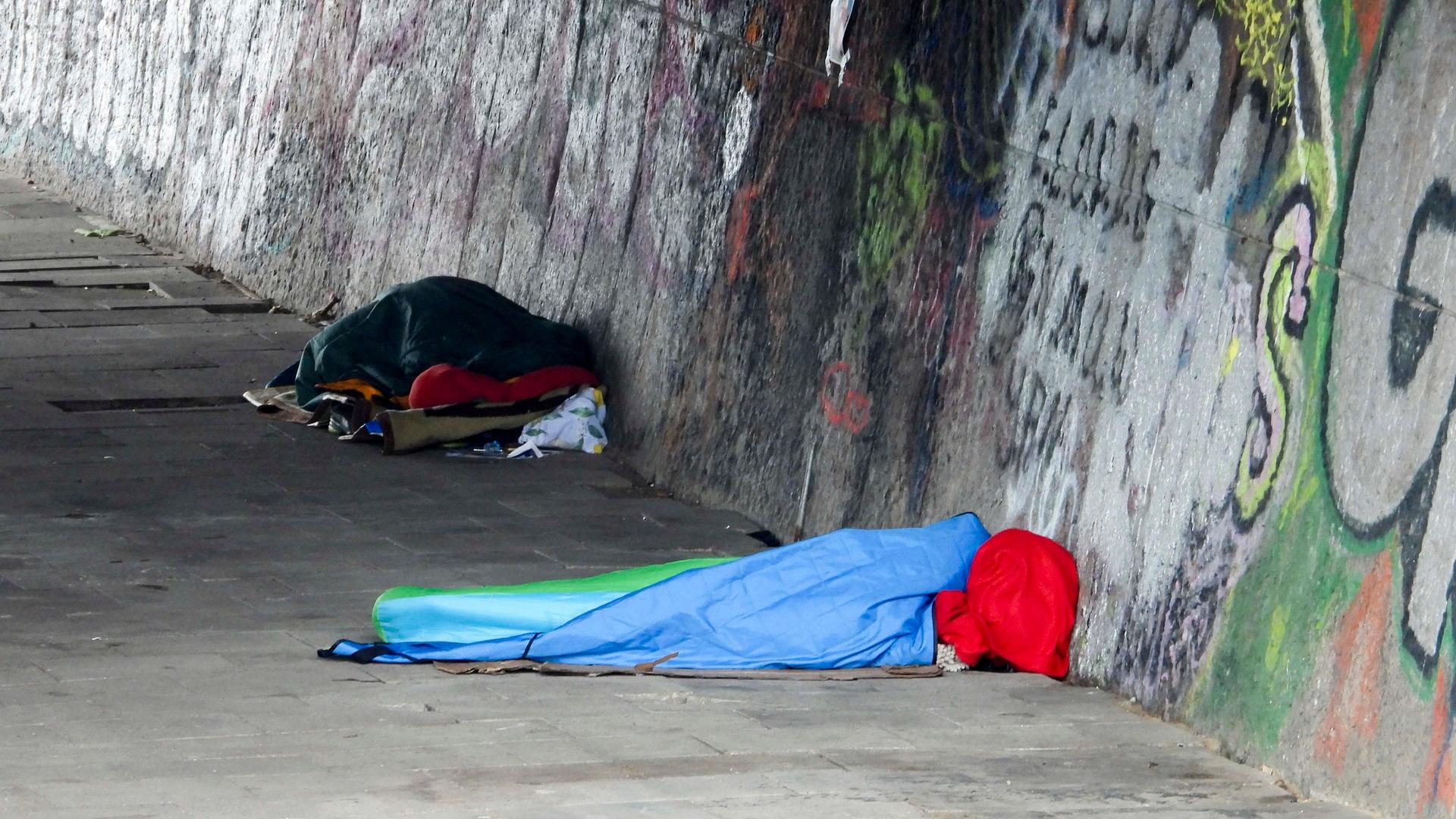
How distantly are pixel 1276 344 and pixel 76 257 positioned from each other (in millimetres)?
9689

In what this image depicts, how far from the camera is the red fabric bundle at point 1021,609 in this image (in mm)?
6332

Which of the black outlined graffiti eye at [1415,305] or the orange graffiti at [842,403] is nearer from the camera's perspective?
the black outlined graffiti eye at [1415,305]

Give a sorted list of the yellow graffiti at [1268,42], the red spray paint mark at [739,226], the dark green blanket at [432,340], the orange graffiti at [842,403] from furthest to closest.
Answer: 1. the dark green blanket at [432,340]
2. the red spray paint mark at [739,226]
3. the orange graffiti at [842,403]
4. the yellow graffiti at [1268,42]

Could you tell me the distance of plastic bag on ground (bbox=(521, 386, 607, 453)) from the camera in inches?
370

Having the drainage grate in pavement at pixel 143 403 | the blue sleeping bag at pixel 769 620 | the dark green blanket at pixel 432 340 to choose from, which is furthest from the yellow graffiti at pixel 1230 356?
the drainage grate in pavement at pixel 143 403

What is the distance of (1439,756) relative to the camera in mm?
4906

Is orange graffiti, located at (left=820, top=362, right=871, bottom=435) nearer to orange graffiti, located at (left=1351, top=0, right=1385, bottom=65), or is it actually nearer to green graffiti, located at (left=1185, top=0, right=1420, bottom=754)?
green graffiti, located at (left=1185, top=0, right=1420, bottom=754)

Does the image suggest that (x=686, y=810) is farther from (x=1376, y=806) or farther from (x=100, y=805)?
(x=1376, y=806)

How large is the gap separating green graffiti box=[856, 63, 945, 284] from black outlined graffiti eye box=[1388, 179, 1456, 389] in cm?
241

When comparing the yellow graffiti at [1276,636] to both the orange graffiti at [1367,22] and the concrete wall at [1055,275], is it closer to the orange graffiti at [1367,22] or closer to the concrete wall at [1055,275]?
the concrete wall at [1055,275]

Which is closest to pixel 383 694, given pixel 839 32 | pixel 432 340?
pixel 839 32

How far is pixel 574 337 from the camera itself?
962cm

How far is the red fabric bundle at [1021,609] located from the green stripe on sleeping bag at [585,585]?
762 millimetres

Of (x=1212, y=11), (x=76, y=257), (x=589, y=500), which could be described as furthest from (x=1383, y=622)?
(x=76, y=257)
